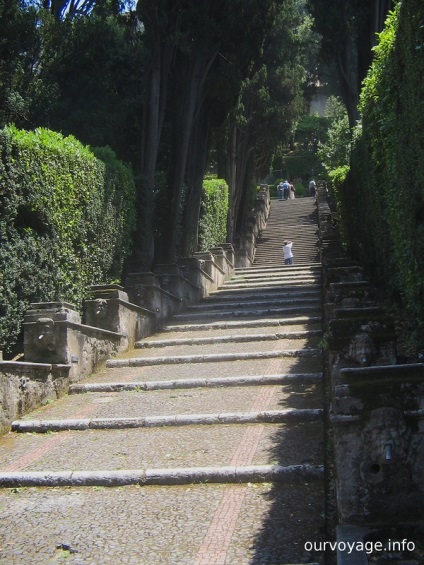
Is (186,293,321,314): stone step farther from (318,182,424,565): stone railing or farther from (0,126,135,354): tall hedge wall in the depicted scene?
(318,182,424,565): stone railing

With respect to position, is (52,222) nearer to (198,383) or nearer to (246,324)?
(198,383)

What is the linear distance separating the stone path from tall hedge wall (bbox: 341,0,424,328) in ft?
5.50

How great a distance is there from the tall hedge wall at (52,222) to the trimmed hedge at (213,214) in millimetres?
8183

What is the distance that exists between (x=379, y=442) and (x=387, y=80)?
5.64 m

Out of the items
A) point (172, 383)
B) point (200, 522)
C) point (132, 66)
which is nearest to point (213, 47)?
point (132, 66)

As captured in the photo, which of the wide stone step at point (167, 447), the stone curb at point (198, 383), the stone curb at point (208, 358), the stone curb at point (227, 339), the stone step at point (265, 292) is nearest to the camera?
the wide stone step at point (167, 447)

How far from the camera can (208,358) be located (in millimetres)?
11008

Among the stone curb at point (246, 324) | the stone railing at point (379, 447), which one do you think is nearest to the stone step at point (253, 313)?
the stone curb at point (246, 324)

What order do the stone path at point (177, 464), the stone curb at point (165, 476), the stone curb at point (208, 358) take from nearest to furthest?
the stone path at point (177, 464) → the stone curb at point (165, 476) → the stone curb at point (208, 358)

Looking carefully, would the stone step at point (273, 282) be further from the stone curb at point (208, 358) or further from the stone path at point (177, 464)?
the stone curb at point (208, 358)

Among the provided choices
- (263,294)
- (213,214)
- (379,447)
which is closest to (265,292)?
(263,294)

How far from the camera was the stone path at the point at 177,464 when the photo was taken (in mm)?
4953

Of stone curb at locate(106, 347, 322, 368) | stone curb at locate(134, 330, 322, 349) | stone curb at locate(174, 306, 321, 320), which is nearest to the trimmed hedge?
stone curb at locate(174, 306, 321, 320)

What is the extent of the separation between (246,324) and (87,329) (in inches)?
166
